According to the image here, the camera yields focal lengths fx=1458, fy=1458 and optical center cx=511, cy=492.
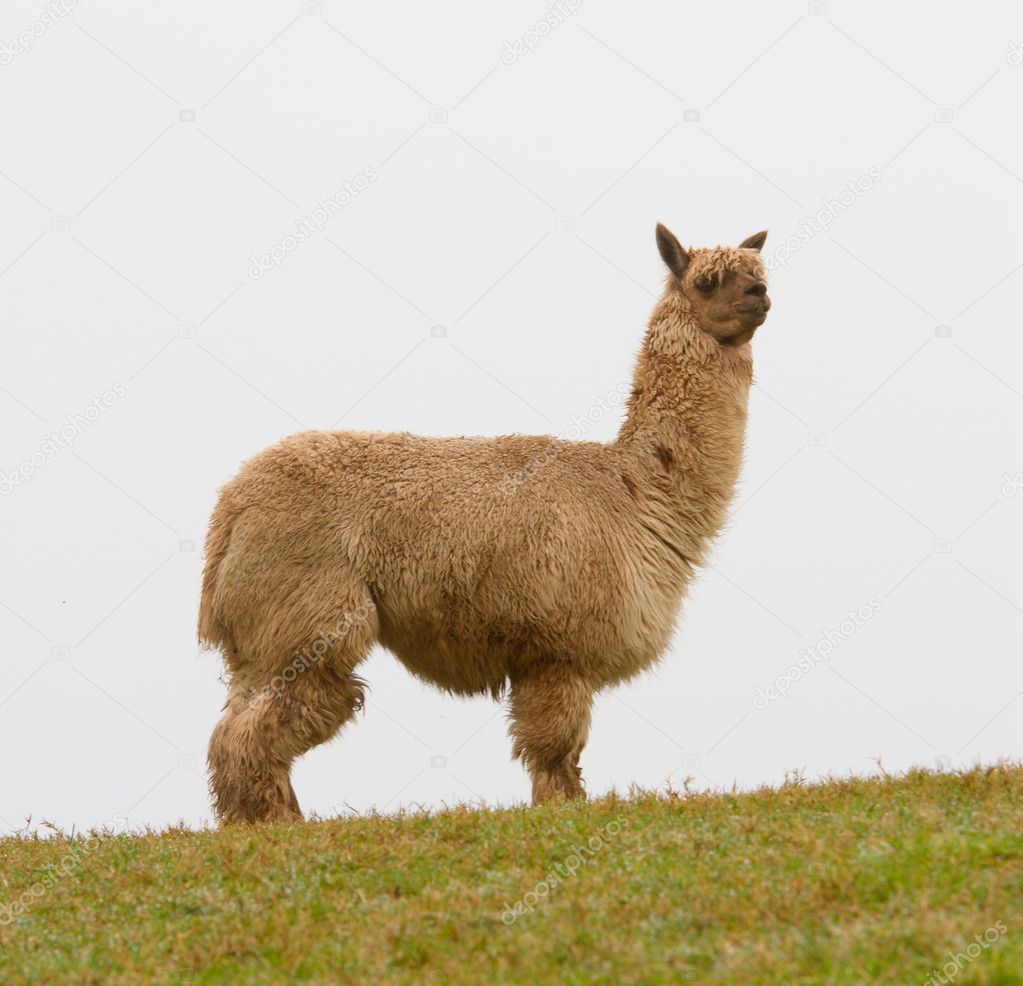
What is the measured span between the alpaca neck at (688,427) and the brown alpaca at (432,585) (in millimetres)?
61

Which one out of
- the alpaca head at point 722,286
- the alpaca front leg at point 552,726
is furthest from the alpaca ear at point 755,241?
the alpaca front leg at point 552,726

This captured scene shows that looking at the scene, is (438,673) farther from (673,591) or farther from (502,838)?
(502,838)

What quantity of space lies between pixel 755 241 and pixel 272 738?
15.3 feet

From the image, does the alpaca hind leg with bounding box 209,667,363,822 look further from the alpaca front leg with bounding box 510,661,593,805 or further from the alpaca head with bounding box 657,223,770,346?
the alpaca head with bounding box 657,223,770,346

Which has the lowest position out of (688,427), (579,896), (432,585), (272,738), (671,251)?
(579,896)

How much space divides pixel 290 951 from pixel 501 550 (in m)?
3.59

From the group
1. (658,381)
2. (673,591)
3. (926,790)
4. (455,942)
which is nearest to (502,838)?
(455,942)

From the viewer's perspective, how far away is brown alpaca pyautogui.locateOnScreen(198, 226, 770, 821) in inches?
340

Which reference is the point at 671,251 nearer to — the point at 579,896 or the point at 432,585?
the point at 432,585

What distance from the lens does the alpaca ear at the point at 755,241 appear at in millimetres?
10039

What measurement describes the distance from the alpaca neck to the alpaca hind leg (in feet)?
7.49

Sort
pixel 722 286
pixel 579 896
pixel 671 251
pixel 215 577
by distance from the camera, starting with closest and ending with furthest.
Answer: pixel 579 896
pixel 215 577
pixel 722 286
pixel 671 251

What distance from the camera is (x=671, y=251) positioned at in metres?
9.59

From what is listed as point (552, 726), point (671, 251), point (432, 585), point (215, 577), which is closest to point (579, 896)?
point (552, 726)
